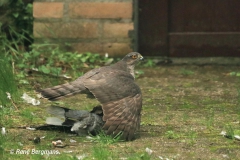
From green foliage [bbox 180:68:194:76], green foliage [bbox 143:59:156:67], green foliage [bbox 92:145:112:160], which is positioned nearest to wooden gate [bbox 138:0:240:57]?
green foliage [bbox 143:59:156:67]

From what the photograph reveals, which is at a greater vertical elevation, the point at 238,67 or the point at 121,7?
the point at 121,7

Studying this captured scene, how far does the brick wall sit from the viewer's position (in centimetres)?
884

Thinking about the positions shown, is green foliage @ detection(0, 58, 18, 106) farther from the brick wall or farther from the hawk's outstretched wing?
the brick wall

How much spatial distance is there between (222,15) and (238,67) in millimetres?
749

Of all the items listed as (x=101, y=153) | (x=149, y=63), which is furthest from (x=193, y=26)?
(x=101, y=153)

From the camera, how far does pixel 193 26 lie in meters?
9.09

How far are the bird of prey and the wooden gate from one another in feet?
11.8

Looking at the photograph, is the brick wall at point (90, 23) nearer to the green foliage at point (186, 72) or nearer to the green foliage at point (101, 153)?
the green foliage at point (186, 72)

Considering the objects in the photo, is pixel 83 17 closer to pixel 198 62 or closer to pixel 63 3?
pixel 63 3

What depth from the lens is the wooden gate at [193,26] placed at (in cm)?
905

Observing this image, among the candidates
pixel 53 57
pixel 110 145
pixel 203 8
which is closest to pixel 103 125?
pixel 110 145

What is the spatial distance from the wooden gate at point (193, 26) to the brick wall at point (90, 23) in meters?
0.34

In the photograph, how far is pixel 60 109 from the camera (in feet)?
17.4

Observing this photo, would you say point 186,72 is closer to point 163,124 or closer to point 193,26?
point 193,26
